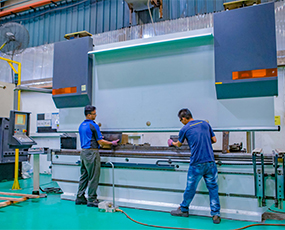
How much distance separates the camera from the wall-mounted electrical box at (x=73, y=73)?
3439 mm

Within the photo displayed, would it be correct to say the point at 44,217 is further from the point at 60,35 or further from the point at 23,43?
the point at 60,35

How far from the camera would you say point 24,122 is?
4.58 metres

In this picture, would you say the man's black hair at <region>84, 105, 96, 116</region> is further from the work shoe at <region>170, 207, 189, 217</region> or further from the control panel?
the work shoe at <region>170, 207, 189, 217</region>

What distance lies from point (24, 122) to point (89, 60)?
1986 mm

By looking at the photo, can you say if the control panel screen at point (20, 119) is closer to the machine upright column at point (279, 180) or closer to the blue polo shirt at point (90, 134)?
the blue polo shirt at point (90, 134)

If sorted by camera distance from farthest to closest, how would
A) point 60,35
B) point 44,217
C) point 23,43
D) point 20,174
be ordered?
point 60,35
point 20,174
point 23,43
point 44,217

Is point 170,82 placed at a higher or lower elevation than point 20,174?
higher

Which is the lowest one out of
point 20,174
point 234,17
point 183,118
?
point 20,174

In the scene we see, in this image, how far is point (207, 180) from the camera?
2.71 metres

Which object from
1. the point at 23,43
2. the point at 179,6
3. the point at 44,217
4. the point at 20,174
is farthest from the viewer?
the point at 20,174

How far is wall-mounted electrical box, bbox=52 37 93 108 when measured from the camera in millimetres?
3439

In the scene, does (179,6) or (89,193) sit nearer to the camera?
(89,193)

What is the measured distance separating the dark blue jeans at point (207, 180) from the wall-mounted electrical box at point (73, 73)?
1745 millimetres

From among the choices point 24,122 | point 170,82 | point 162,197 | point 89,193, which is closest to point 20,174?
point 24,122
